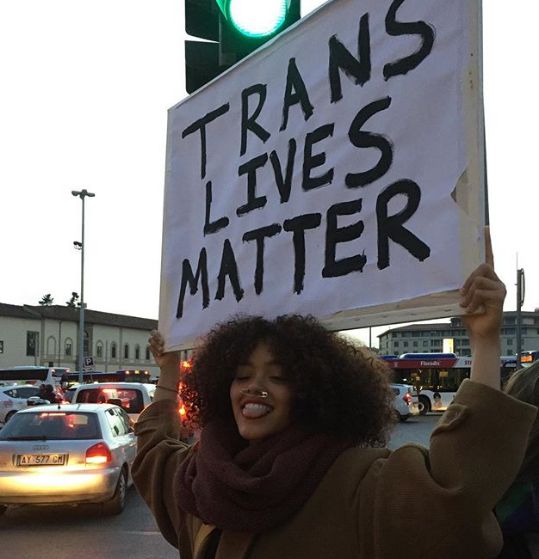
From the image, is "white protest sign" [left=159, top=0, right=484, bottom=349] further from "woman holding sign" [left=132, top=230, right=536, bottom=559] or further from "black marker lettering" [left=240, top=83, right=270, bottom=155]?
"woman holding sign" [left=132, top=230, right=536, bottom=559]

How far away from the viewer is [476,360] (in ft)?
5.75

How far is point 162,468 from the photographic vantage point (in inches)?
93.8

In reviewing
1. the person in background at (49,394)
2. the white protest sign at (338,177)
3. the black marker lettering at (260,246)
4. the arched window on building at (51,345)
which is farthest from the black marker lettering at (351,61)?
the arched window on building at (51,345)

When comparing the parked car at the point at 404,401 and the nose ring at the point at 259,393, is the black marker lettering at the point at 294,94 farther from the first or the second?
the parked car at the point at 404,401

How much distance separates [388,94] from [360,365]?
77 cm

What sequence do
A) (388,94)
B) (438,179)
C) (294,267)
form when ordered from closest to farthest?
(438,179) < (388,94) < (294,267)

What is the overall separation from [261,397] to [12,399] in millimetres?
→ 28296

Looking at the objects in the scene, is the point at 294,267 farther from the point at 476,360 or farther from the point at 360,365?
the point at 476,360

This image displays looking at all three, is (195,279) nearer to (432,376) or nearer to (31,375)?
(432,376)

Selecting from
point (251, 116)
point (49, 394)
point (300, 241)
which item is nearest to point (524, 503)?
point (300, 241)

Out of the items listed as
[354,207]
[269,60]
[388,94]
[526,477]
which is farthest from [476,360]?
[269,60]

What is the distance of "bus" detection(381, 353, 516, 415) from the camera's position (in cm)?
3466

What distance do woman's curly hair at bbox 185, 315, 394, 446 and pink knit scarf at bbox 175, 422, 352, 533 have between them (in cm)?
8

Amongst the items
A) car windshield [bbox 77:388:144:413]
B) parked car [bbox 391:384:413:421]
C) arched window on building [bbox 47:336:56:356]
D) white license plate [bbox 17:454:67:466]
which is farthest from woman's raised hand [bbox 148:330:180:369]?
arched window on building [bbox 47:336:56:356]
